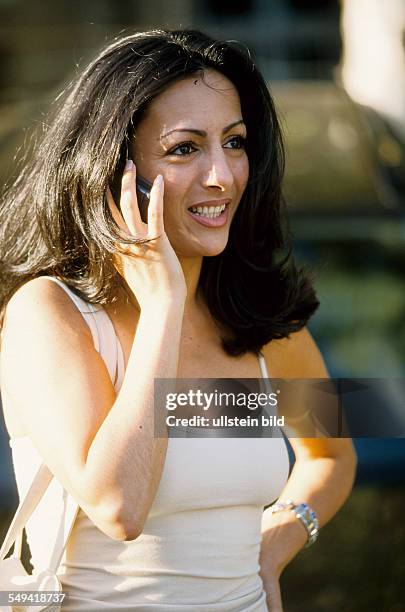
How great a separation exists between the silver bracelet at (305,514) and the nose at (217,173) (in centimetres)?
62

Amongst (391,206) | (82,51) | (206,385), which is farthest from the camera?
(82,51)

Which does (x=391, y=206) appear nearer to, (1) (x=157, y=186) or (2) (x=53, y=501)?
(1) (x=157, y=186)

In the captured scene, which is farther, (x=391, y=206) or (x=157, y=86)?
(x=391, y=206)

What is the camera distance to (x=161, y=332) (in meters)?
1.44

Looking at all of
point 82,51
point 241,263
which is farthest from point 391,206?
point 82,51

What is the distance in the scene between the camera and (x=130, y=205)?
1.52 meters

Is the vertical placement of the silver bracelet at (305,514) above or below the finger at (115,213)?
below

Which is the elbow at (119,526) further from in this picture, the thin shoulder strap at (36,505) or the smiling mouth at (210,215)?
the smiling mouth at (210,215)

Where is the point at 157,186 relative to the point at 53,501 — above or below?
above

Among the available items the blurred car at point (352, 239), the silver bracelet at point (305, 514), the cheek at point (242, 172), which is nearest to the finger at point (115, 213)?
the cheek at point (242, 172)

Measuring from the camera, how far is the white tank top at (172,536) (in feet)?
4.76

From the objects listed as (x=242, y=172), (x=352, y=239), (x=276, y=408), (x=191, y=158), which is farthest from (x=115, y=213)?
(x=352, y=239)

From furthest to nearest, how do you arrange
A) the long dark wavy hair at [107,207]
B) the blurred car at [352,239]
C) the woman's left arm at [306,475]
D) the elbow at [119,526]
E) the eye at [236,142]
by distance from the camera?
the blurred car at [352,239] < the woman's left arm at [306,475] < the eye at [236,142] < the long dark wavy hair at [107,207] < the elbow at [119,526]

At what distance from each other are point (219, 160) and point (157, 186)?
0.40ft
